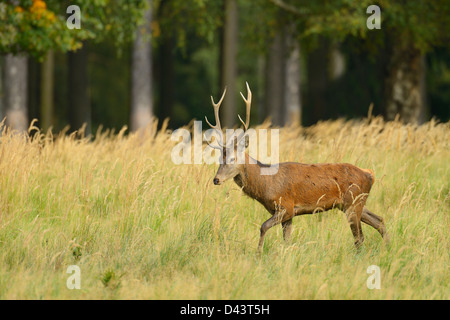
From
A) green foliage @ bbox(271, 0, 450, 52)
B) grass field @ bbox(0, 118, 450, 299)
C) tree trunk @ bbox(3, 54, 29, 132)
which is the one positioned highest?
green foliage @ bbox(271, 0, 450, 52)

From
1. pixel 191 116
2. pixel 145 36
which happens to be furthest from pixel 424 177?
pixel 191 116

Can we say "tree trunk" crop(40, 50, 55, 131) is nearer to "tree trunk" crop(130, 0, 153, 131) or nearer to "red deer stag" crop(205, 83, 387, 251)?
"tree trunk" crop(130, 0, 153, 131)

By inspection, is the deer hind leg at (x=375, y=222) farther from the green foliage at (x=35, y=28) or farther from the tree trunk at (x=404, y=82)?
the tree trunk at (x=404, y=82)

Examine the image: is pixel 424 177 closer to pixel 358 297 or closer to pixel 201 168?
pixel 201 168

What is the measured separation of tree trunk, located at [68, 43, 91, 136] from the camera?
2000 cm

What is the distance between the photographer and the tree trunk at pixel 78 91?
20.0 m

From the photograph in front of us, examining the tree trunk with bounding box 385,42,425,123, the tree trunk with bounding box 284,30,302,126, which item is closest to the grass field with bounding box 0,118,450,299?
the tree trunk with bounding box 385,42,425,123

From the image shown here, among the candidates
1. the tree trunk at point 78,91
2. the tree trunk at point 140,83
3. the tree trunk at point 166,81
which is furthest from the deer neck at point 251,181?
the tree trunk at point 166,81

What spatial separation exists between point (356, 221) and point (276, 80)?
16763 mm

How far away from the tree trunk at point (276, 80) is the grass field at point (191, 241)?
13.9m

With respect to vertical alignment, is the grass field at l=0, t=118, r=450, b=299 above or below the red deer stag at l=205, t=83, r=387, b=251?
below

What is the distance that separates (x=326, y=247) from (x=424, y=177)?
2.76 metres

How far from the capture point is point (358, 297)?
5.37 metres

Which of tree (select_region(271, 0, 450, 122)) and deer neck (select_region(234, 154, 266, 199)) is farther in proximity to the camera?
tree (select_region(271, 0, 450, 122))
